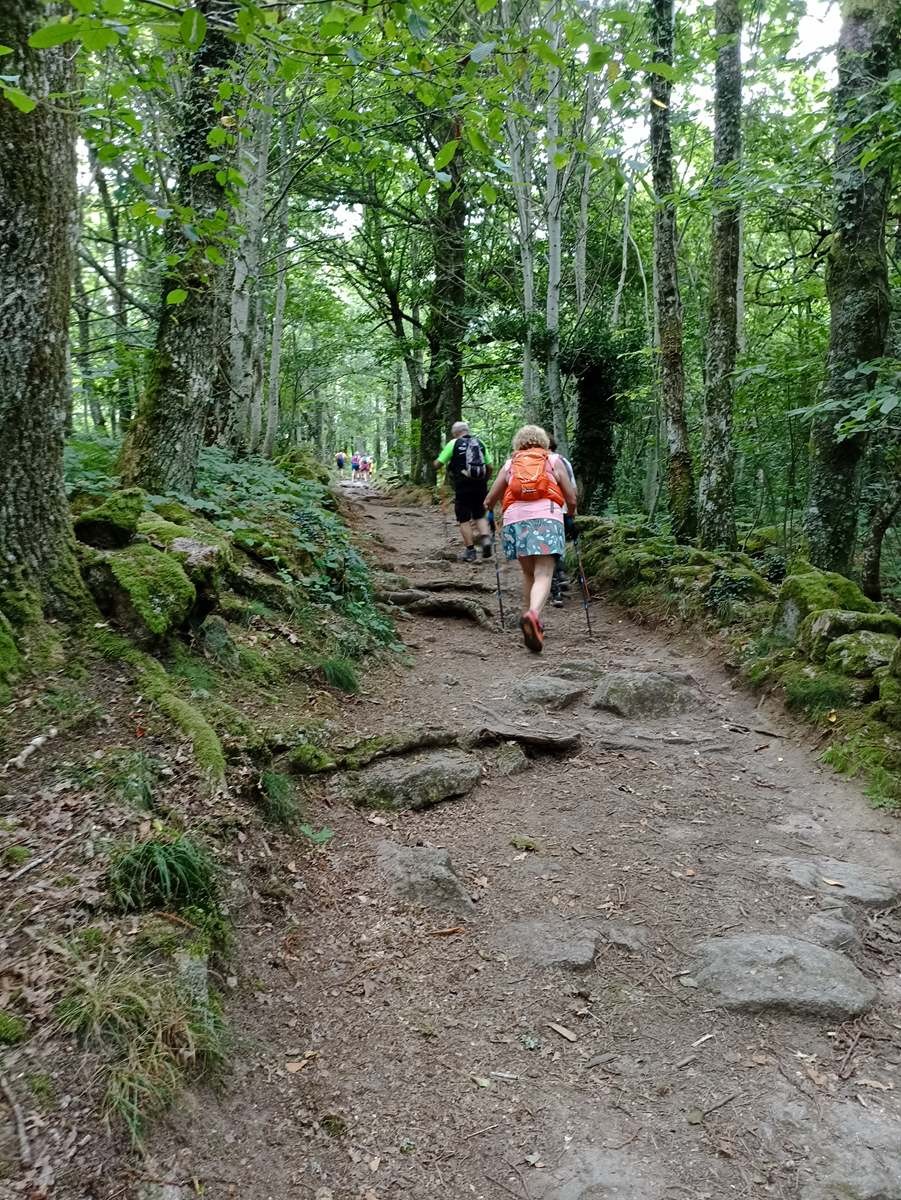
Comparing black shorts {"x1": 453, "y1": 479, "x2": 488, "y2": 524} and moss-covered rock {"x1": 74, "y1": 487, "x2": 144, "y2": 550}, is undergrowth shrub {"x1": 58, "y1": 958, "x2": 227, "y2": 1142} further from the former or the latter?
black shorts {"x1": 453, "y1": 479, "x2": 488, "y2": 524}

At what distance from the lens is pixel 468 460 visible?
11406 mm

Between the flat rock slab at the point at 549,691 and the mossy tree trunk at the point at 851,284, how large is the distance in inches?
135

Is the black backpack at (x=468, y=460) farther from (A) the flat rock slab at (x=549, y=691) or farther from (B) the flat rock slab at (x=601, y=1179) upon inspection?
(B) the flat rock slab at (x=601, y=1179)

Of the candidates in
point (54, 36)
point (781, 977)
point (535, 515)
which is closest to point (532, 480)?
point (535, 515)

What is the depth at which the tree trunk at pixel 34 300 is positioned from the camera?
3.64m

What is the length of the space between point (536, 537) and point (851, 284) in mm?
4103

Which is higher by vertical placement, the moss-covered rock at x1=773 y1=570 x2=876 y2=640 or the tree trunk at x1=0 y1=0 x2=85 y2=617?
the tree trunk at x1=0 y1=0 x2=85 y2=617

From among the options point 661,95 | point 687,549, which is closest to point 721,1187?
point 687,549

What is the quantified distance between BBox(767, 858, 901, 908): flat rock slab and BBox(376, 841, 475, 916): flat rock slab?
1757mm

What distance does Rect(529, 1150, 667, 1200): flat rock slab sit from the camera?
228cm

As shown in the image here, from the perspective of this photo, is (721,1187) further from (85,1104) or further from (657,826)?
(657,826)

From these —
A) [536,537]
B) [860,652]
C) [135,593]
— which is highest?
[536,537]

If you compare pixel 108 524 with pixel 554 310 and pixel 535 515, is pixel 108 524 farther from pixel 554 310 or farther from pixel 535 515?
pixel 554 310

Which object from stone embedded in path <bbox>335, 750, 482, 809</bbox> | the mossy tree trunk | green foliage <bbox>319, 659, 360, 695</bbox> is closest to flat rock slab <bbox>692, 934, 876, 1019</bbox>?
stone embedded in path <bbox>335, 750, 482, 809</bbox>
